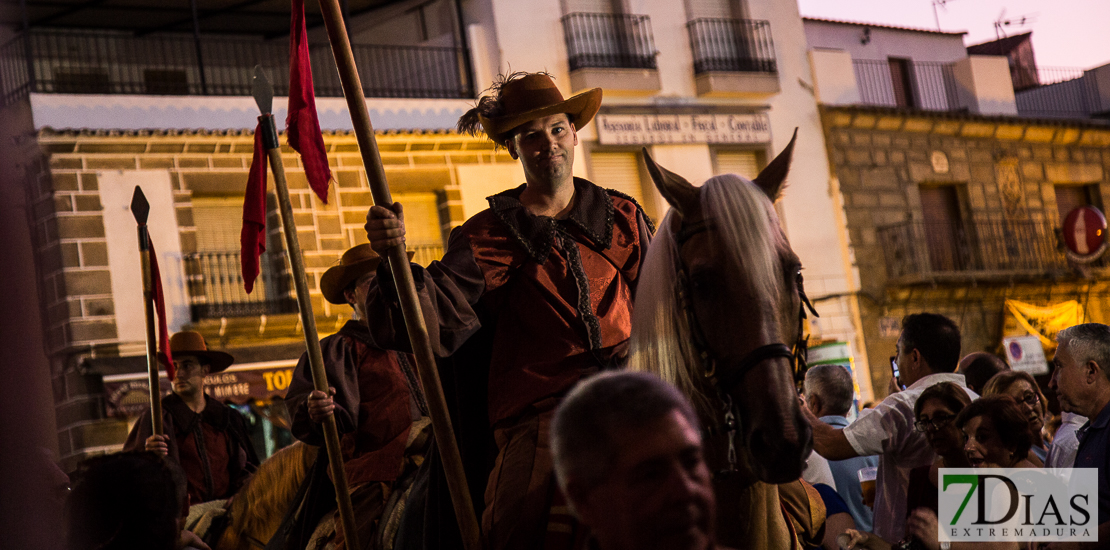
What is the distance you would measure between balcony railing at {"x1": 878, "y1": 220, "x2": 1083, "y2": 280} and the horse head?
18.7 meters

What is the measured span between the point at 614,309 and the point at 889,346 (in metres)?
A: 17.7

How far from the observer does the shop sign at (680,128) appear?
18.6 metres

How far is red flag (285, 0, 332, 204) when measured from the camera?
166 inches

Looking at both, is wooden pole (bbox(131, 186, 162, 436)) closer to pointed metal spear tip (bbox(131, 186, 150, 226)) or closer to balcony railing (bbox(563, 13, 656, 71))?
pointed metal spear tip (bbox(131, 186, 150, 226))

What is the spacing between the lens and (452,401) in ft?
12.3

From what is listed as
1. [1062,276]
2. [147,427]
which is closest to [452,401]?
[147,427]

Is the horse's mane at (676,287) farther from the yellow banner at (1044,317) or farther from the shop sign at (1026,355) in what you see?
the yellow banner at (1044,317)

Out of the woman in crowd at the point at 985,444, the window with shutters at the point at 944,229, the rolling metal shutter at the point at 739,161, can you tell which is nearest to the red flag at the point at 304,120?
the woman in crowd at the point at 985,444

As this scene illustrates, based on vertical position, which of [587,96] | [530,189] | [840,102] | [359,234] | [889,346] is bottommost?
[889,346]

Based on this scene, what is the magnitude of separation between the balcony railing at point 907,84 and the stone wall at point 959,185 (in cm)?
112

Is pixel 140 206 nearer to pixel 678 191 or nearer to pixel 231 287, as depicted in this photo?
pixel 678 191

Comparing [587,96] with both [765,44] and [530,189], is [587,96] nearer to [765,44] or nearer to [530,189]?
[530,189]

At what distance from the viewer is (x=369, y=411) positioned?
5.63 m

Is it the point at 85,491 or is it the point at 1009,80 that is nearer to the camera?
the point at 85,491
